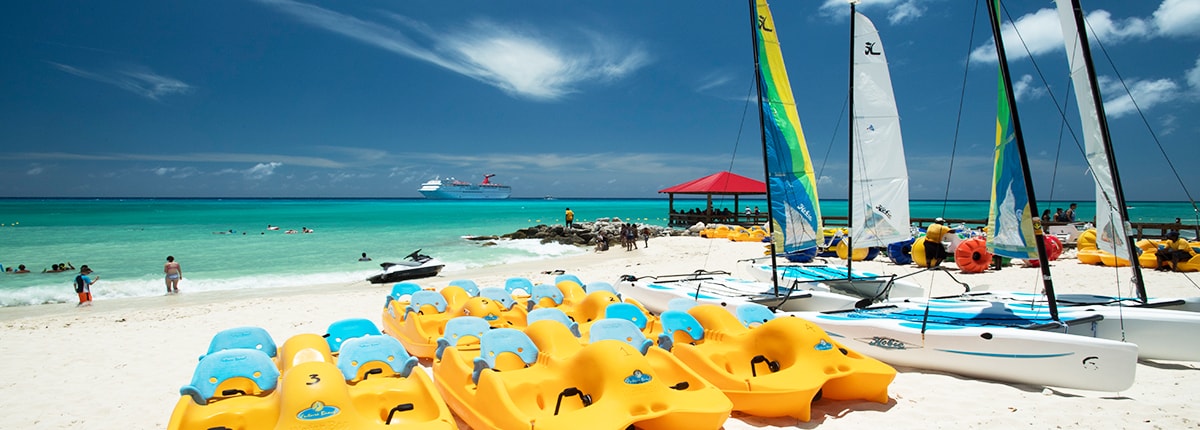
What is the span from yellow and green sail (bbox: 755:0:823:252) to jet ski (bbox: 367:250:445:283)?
432 inches

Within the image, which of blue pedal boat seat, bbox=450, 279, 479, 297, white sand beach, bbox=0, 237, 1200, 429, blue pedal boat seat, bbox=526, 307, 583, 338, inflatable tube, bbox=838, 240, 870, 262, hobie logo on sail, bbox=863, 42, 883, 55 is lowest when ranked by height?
white sand beach, bbox=0, 237, 1200, 429

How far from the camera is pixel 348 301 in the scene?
11516mm

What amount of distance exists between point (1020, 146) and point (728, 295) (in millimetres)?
4149

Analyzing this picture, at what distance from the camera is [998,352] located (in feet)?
17.0

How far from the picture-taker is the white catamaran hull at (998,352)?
15.3ft

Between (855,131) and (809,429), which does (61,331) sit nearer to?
(809,429)

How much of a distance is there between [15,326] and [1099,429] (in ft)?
Answer: 49.6

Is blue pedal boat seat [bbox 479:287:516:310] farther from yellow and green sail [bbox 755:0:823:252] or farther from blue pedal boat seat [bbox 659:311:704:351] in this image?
yellow and green sail [bbox 755:0:823:252]

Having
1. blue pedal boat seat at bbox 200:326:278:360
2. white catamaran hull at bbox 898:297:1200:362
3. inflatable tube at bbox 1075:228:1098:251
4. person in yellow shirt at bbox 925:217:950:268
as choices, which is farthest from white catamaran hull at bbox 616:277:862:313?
inflatable tube at bbox 1075:228:1098:251

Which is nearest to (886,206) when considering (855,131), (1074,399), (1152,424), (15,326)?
(855,131)

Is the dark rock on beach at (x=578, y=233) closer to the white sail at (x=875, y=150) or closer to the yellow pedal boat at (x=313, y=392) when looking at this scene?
the white sail at (x=875, y=150)

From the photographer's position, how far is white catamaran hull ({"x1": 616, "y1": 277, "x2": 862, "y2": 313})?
8.05m

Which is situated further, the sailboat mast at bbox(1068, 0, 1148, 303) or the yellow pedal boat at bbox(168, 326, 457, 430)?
the sailboat mast at bbox(1068, 0, 1148, 303)

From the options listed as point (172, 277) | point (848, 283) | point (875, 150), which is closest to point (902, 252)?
point (848, 283)
